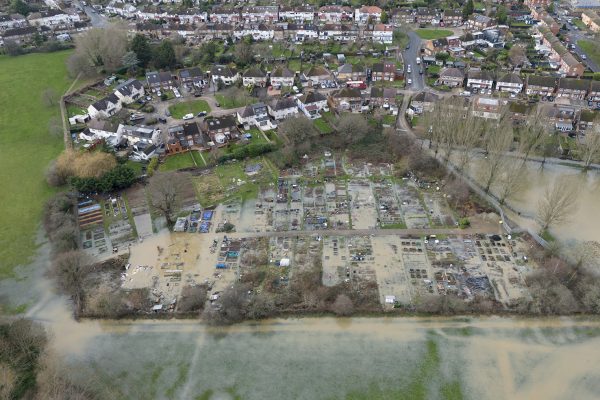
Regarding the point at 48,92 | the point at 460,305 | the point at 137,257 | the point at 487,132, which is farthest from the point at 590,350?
the point at 48,92

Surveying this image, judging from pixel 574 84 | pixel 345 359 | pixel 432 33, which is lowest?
pixel 345 359

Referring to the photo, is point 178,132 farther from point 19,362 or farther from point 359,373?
point 359,373

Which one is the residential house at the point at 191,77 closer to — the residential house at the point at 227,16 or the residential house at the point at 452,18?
the residential house at the point at 227,16

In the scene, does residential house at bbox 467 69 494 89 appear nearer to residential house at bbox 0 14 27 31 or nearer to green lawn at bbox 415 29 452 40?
green lawn at bbox 415 29 452 40

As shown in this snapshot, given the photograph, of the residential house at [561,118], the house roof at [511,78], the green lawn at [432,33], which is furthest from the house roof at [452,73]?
the green lawn at [432,33]

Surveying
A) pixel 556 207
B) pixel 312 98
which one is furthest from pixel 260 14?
pixel 556 207

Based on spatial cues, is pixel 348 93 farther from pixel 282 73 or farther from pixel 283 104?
pixel 282 73
